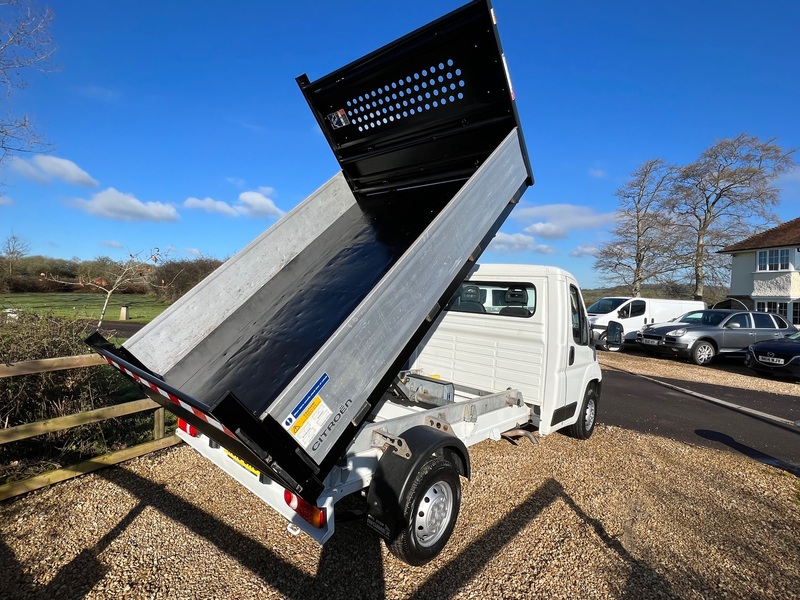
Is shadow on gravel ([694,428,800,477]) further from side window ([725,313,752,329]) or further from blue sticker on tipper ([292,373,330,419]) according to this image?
side window ([725,313,752,329])

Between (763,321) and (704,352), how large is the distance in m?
2.72

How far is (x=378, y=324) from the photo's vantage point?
2225mm

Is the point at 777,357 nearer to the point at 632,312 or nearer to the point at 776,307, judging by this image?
the point at 632,312

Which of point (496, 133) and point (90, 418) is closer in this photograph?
point (496, 133)

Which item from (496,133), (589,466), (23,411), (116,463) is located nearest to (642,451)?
(589,466)

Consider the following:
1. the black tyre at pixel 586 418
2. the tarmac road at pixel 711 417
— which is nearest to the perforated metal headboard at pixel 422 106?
the black tyre at pixel 586 418

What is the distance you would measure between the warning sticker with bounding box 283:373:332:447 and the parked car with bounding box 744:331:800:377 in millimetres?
14233

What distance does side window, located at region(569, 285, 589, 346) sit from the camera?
4.73 m

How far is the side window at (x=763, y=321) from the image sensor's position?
1450 centimetres

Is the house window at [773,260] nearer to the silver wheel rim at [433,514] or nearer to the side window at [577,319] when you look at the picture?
the side window at [577,319]

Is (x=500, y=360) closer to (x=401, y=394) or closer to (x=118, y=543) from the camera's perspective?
(x=401, y=394)

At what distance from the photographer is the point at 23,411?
3.96 m

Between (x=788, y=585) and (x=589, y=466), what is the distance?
6.36 feet

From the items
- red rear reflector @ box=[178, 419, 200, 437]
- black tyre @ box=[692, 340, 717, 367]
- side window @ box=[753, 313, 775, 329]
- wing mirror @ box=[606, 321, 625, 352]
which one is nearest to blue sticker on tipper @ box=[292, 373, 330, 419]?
red rear reflector @ box=[178, 419, 200, 437]
